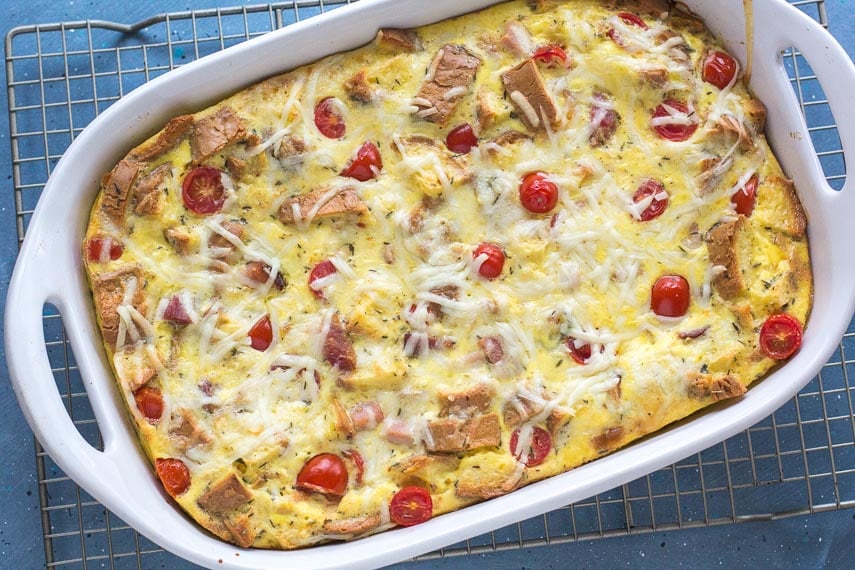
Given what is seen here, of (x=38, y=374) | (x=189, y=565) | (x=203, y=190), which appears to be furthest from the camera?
(x=189, y=565)

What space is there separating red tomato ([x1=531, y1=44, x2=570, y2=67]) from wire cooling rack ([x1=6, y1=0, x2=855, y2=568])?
771 mm

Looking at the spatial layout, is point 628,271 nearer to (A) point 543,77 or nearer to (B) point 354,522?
(A) point 543,77

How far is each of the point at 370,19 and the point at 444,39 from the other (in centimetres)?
25

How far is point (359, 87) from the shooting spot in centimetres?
261

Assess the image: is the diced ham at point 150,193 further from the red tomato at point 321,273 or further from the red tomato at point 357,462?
the red tomato at point 357,462

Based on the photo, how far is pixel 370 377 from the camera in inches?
99.3

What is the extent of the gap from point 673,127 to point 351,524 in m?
1.51

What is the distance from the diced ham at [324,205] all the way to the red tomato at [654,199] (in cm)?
82

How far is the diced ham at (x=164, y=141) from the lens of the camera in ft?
8.41

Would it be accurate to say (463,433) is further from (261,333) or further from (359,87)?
(359,87)

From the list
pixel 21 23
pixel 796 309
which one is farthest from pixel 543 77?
pixel 21 23

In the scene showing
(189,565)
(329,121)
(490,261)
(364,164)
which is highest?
(329,121)

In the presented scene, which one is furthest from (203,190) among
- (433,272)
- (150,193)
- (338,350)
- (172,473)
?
(172,473)

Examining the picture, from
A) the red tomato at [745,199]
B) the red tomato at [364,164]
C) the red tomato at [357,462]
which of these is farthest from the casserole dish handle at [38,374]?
the red tomato at [745,199]
